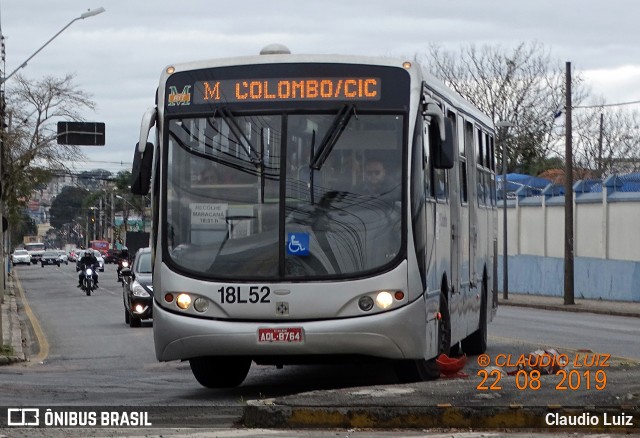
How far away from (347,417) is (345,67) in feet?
14.1

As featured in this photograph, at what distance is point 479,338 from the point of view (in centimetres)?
2020

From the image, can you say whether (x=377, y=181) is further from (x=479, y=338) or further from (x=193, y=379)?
(x=479, y=338)

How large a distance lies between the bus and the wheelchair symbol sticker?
12mm

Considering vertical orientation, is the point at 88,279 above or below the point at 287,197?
below

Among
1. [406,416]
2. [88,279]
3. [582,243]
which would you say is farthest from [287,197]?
[88,279]

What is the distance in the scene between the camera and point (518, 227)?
59.4 meters

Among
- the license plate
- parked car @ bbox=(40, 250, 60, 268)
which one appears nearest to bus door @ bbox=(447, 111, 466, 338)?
the license plate

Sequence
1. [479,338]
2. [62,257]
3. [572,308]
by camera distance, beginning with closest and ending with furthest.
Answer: [479,338]
[572,308]
[62,257]

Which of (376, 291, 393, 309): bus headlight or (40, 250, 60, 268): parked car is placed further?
(40, 250, 60, 268): parked car

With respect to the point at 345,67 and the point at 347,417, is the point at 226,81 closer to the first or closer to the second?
the point at 345,67

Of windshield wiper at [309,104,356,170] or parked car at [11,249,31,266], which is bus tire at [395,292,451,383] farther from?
parked car at [11,249,31,266]

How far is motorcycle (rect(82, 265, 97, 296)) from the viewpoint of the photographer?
174 ft

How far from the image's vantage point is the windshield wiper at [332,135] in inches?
524

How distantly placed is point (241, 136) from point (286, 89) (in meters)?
0.65
